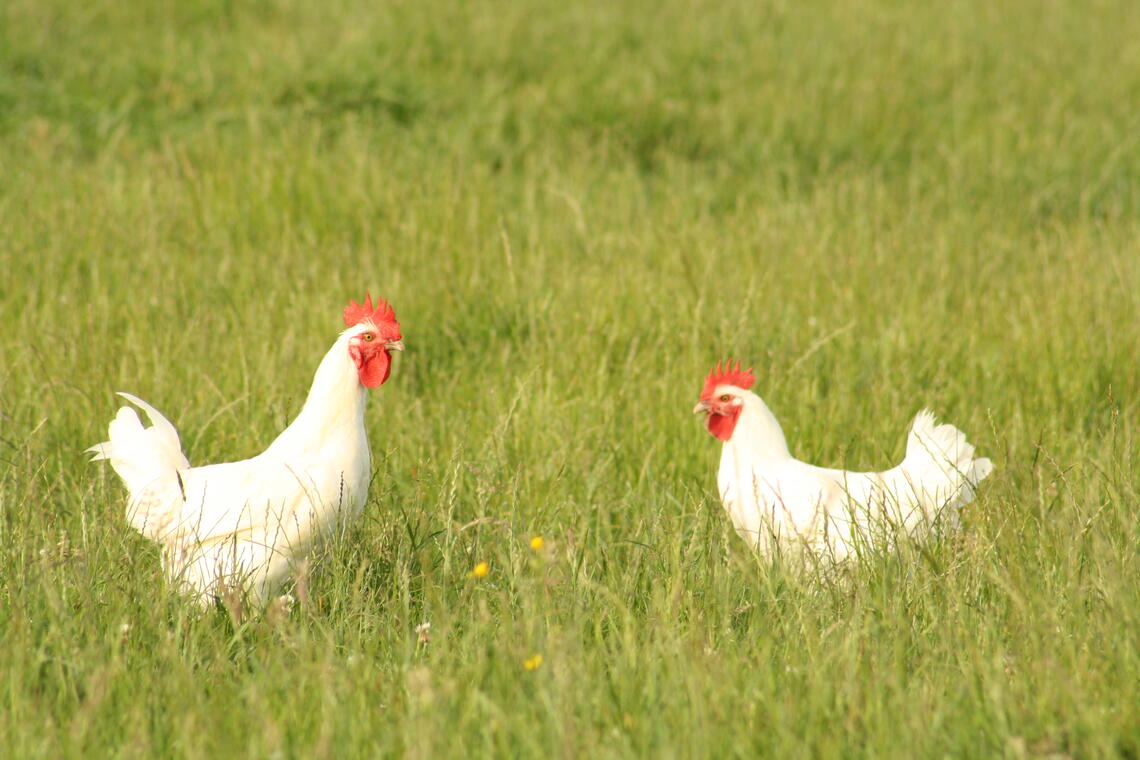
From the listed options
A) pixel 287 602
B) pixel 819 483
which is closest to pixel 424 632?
pixel 287 602

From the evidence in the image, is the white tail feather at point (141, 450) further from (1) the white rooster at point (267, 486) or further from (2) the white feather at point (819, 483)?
(2) the white feather at point (819, 483)

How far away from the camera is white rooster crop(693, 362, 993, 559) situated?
379 cm

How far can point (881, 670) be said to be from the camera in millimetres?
2559

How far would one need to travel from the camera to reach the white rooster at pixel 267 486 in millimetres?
3299

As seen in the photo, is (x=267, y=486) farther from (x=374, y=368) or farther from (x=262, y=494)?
(x=374, y=368)

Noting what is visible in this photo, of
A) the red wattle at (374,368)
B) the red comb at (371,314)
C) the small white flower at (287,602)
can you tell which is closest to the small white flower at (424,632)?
the small white flower at (287,602)

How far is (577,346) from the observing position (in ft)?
16.7

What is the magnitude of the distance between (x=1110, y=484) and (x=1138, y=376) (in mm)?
1815

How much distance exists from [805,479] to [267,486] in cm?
171

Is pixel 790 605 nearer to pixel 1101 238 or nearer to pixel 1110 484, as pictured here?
pixel 1110 484

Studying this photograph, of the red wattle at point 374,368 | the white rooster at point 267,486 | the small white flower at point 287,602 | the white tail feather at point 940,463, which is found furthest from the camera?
the white tail feather at point 940,463

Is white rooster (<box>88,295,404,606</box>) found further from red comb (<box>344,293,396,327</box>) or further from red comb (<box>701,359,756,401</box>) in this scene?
red comb (<box>701,359,756,401</box>)

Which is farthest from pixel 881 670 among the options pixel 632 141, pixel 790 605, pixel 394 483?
pixel 632 141

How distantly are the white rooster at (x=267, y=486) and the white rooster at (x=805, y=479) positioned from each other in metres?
1.19
